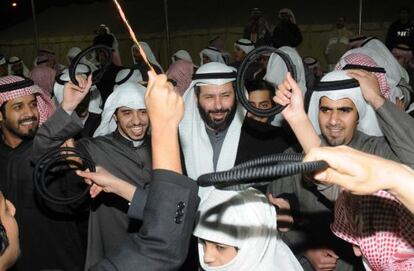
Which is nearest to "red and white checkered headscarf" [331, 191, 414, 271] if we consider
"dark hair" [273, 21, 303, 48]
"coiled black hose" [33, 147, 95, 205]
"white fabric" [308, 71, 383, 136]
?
"white fabric" [308, 71, 383, 136]

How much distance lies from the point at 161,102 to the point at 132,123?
7.62ft

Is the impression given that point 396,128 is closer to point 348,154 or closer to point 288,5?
point 348,154

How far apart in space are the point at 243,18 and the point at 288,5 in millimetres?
1746

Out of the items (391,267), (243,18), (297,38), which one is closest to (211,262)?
(391,267)

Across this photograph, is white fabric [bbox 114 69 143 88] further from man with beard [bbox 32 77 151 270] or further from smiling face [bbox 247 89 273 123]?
man with beard [bbox 32 77 151 270]

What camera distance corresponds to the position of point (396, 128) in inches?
120

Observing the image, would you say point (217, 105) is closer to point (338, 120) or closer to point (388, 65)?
point (338, 120)

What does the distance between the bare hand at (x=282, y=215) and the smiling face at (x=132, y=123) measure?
1.21 metres

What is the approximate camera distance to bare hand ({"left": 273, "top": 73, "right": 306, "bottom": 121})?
9.74 feet

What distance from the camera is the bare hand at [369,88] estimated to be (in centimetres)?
319

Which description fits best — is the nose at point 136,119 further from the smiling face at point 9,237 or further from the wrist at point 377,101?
the smiling face at point 9,237

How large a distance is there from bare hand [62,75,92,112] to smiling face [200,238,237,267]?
1538mm

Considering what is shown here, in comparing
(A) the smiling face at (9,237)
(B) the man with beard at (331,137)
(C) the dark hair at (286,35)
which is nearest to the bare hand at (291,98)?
(B) the man with beard at (331,137)

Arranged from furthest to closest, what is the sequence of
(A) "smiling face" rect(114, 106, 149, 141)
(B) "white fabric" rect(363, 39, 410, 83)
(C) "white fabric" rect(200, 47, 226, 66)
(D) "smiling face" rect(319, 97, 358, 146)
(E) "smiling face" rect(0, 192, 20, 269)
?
(C) "white fabric" rect(200, 47, 226, 66) → (B) "white fabric" rect(363, 39, 410, 83) → (A) "smiling face" rect(114, 106, 149, 141) → (D) "smiling face" rect(319, 97, 358, 146) → (E) "smiling face" rect(0, 192, 20, 269)
